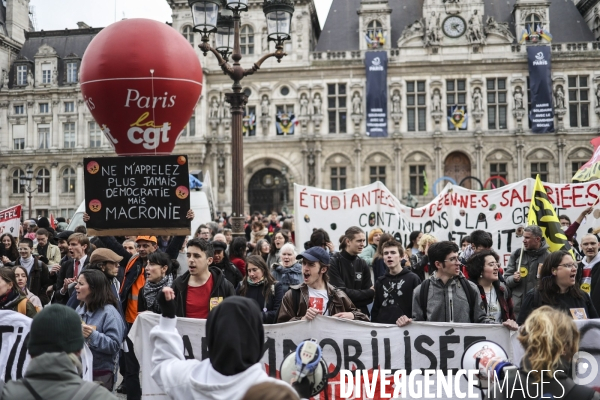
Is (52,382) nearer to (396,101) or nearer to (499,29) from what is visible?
(396,101)

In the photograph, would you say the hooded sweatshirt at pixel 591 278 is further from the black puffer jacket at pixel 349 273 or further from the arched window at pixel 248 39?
the arched window at pixel 248 39

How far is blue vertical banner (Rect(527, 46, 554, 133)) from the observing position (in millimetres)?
29609

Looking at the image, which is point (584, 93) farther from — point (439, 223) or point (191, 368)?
point (191, 368)

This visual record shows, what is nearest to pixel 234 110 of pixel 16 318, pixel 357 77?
pixel 16 318

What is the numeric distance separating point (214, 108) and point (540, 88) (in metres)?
15.6

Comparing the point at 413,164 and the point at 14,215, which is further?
the point at 413,164

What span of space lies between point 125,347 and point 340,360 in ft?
6.17

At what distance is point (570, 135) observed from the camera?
30.3 metres

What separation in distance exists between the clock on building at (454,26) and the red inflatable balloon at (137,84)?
2474 cm

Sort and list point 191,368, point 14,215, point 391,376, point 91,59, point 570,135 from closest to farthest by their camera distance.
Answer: point 191,368, point 391,376, point 91,59, point 14,215, point 570,135

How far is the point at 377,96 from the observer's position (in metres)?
30.4

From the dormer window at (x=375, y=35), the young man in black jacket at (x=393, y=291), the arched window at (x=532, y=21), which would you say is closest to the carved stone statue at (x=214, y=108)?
the dormer window at (x=375, y=35)

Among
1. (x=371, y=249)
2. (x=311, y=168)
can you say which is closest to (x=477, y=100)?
(x=311, y=168)

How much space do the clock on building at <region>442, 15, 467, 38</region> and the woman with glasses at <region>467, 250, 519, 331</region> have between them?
27577 millimetres
